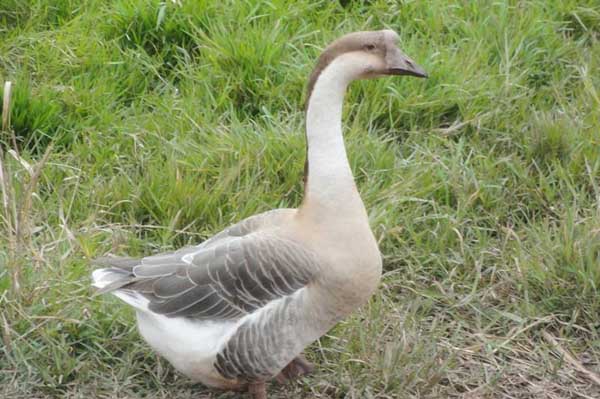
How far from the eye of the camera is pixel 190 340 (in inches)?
136

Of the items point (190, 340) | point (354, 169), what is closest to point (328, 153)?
point (190, 340)

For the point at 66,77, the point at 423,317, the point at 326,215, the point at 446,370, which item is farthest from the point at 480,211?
the point at 66,77

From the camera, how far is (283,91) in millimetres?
4879

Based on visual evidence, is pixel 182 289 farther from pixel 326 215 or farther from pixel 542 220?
pixel 542 220

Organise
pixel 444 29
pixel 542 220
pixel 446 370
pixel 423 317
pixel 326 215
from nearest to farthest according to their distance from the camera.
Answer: pixel 326 215
pixel 446 370
pixel 423 317
pixel 542 220
pixel 444 29

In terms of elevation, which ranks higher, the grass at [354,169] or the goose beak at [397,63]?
the goose beak at [397,63]

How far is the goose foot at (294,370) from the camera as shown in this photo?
3.72m

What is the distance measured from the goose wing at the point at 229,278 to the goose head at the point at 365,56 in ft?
1.79

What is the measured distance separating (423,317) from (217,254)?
975 mm

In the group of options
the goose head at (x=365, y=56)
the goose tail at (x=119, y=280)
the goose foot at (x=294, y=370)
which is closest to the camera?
the goose head at (x=365, y=56)

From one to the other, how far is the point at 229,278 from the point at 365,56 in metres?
0.85

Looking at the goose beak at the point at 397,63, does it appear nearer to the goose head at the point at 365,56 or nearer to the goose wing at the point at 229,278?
the goose head at the point at 365,56

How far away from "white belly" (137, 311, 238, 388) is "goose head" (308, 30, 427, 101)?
0.84 metres

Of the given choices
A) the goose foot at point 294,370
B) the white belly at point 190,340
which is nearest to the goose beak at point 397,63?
the white belly at point 190,340
